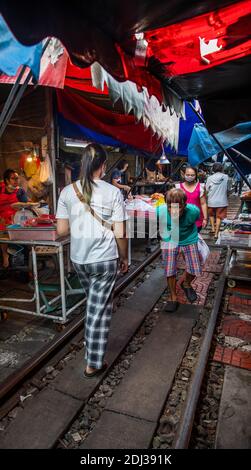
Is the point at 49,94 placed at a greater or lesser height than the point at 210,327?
greater

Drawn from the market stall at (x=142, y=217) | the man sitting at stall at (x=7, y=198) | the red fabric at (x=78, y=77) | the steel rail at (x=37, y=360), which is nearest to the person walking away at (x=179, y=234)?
the steel rail at (x=37, y=360)

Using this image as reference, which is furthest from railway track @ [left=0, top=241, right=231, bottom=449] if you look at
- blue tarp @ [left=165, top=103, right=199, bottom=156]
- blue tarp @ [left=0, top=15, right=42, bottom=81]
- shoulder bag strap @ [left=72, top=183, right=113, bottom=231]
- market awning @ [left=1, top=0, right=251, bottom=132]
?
blue tarp @ [left=165, top=103, right=199, bottom=156]

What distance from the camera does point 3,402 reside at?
2.89 m

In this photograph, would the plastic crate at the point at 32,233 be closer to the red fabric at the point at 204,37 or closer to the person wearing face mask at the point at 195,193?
the red fabric at the point at 204,37

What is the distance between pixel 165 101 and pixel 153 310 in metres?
3.42

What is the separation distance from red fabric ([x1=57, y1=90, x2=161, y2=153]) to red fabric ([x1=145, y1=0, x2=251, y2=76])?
5.54ft

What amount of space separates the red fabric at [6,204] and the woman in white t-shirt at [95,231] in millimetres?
3581

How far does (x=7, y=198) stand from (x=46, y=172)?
1.09 meters

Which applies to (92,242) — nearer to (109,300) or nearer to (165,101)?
(109,300)

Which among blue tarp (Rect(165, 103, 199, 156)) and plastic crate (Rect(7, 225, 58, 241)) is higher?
blue tarp (Rect(165, 103, 199, 156))

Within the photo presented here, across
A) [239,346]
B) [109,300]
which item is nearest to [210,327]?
[239,346]

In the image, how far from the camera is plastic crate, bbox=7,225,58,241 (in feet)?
13.2

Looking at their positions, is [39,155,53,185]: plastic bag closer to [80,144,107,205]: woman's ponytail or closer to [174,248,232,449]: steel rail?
[80,144,107,205]: woman's ponytail

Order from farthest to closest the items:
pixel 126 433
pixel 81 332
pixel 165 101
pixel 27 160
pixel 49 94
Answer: pixel 27 160 → pixel 49 94 → pixel 81 332 → pixel 165 101 → pixel 126 433
